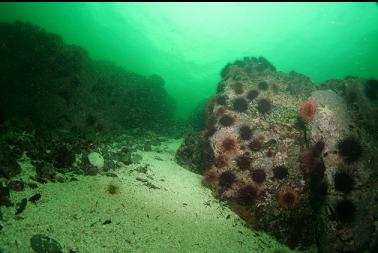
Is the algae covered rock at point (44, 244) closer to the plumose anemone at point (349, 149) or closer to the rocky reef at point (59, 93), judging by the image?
the rocky reef at point (59, 93)

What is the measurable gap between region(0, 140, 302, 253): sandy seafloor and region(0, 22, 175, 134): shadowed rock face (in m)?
8.02

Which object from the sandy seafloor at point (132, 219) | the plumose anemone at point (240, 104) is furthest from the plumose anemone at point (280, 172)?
the plumose anemone at point (240, 104)

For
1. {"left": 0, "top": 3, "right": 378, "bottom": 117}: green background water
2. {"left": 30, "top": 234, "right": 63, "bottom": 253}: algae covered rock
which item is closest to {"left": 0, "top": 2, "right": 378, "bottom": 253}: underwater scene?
{"left": 30, "top": 234, "right": 63, "bottom": 253}: algae covered rock

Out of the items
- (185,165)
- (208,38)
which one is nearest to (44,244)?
(185,165)

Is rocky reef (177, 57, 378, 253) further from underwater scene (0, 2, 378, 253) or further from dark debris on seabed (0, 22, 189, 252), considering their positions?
dark debris on seabed (0, 22, 189, 252)

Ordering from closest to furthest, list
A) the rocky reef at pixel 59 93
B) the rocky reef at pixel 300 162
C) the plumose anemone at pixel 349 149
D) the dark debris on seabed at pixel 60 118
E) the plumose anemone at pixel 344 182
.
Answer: the dark debris on seabed at pixel 60 118
the rocky reef at pixel 300 162
the plumose anemone at pixel 344 182
the plumose anemone at pixel 349 149
the rocky reef at pixel 59 93

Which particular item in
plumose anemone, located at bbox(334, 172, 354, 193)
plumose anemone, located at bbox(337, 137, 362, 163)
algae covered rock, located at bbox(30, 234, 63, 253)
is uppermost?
plumose anemone, located at bbox(337, 137, 362, 163)

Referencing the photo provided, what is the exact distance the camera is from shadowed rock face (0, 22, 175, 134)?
15.8m

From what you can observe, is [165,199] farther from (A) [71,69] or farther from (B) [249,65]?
(A) [71,69]

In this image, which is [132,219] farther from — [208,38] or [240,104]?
[208,38]

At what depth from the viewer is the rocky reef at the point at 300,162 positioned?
26.3ft

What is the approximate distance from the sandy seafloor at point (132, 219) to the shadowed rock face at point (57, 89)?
8.02 metres

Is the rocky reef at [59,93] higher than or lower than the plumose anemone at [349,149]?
lower

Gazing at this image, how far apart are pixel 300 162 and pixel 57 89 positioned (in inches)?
617
